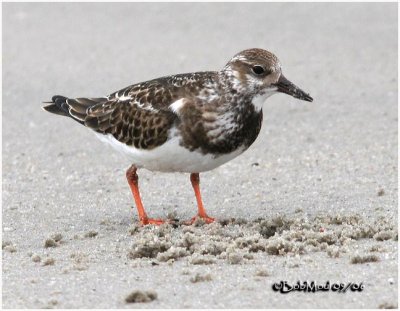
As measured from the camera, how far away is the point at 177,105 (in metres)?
6.21

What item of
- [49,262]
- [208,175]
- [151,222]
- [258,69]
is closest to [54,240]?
[49,262]

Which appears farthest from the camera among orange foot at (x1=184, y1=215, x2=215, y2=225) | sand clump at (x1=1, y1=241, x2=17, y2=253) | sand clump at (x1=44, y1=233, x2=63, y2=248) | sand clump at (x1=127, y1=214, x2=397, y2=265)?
orange foot at (x1=184, y1=215, x2=215, y2=225)

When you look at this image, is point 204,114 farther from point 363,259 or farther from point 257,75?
point 363,259

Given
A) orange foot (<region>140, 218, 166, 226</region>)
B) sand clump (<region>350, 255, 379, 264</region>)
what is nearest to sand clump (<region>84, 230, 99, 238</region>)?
orange foot (<region>140, 218, 166, 226</region>)

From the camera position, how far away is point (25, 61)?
37.2 feet

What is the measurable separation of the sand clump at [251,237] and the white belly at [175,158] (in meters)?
0.41

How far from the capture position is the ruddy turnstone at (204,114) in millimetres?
6109

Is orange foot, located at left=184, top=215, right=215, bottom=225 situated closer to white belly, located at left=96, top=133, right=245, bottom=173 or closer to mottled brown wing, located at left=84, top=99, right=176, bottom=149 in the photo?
white belly, located at left=96, top=133, right=245, bottom=173

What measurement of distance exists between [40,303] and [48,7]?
9.07m

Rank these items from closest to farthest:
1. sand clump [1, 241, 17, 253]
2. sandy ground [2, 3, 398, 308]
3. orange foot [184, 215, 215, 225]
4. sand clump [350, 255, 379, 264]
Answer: sandy ground [2, 3, 398, 308], sand clump [350, 255, 379, 264], sand clump [1, 241, 17, 253], orange foot [184, 215, 215, 225]

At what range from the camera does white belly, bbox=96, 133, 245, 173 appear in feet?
20.2

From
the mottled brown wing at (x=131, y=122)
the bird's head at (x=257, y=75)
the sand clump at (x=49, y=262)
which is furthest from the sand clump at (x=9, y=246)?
the bird's head at (x=257, y=75)

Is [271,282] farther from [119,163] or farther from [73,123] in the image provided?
[73,123]

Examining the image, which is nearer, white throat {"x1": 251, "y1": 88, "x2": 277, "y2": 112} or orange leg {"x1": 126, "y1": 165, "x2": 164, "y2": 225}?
white throat {"x1": 251, "y1": 88, "x2": 277, "y2": 112}
